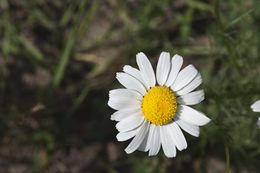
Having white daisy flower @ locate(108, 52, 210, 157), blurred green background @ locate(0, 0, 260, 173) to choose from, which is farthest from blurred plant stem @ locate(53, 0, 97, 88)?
white daisy flower @ locate(108, 52, 210, 157)

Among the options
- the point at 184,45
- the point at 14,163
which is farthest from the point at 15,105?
the point at 184,45

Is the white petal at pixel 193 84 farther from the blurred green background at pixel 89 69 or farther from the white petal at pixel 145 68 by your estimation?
the blurred green background at pixel 89 69

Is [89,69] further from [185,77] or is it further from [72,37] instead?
[185,77]

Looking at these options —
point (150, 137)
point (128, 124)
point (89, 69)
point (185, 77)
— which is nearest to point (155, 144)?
point (150, 137)

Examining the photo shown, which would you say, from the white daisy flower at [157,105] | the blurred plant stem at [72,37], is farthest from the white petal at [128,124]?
the blurred plant stem at [72,37]

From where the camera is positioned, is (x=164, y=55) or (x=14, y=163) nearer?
(x=164, y=55)

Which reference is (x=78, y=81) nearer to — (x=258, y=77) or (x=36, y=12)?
(x=36, y=12)

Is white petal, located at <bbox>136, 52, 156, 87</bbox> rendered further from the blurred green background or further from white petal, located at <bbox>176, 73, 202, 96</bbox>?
the blurred green background
